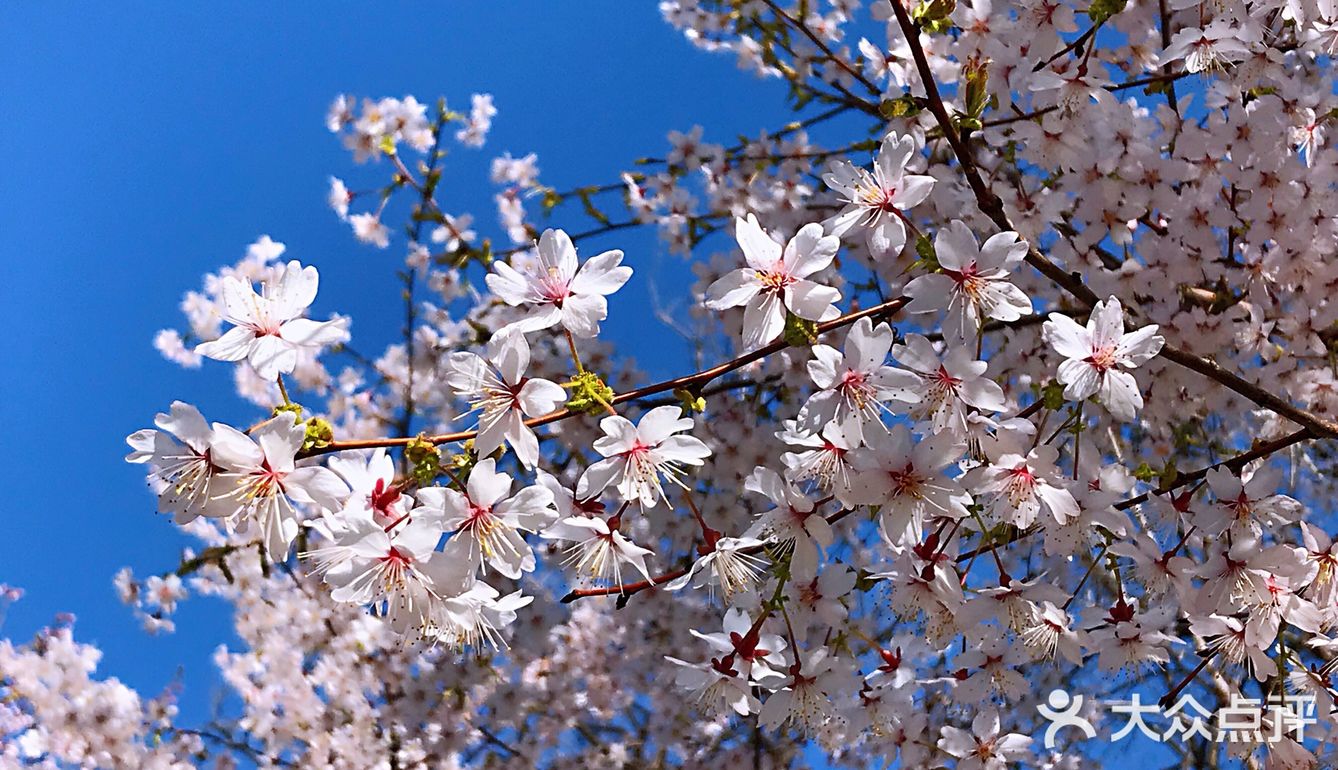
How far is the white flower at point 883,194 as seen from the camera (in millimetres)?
1291

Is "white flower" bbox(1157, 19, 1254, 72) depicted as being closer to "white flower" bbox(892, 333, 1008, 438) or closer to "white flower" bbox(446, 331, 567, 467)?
"white flower" bbox(892, 333, 1008, 438)

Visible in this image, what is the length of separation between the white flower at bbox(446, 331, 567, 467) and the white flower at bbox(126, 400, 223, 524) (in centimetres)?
31

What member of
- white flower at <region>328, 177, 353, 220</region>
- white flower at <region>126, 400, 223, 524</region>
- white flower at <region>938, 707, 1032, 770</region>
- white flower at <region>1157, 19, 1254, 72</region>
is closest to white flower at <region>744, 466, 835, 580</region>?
white flower at <region>126, 400, 223, 524</region>

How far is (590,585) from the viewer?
1.31 meters

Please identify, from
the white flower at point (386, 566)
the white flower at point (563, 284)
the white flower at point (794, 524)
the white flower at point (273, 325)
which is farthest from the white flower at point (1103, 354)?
the white flower at point (273, 325)

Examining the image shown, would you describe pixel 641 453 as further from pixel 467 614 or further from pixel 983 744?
pixel 983 744

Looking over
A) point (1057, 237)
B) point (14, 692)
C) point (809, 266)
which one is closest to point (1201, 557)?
point (1057, 237)

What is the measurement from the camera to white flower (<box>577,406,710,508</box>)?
1.15m

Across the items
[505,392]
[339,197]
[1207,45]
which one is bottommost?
[505,392]

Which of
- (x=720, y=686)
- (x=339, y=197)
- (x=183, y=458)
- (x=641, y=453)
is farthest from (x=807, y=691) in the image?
(x=339, y=197)

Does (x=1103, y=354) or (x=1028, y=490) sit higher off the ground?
(x=1103, y=354)

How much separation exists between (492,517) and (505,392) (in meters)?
0.16

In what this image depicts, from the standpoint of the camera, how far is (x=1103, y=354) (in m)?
1.30

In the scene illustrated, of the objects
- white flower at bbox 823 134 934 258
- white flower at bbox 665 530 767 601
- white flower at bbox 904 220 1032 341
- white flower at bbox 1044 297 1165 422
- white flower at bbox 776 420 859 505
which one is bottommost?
white flower at bbox 665 530 767 601
